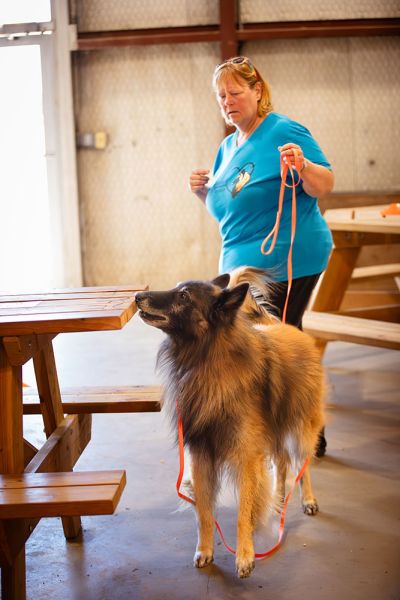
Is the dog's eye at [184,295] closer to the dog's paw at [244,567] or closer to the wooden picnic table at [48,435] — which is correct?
the wooden picnic table at [48,435]

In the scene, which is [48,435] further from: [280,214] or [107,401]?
[280,214]

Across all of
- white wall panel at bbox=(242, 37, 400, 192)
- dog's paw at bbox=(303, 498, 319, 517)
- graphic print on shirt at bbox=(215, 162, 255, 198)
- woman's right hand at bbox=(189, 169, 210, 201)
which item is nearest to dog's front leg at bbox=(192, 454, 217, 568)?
dog's paw at bbox=(303, 498, 319, 517)

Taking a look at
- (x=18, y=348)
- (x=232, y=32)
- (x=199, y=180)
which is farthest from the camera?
(x=232, y=32)

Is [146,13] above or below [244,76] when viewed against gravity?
above

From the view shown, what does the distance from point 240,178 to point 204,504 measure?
1332 millimetres

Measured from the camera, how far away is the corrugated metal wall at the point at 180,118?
23.6 feet

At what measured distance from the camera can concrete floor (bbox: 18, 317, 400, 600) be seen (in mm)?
2500

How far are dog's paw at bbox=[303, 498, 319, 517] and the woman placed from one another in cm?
79

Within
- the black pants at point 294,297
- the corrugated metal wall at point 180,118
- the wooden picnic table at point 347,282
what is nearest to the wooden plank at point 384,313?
the wooden picnic table at point 347,282

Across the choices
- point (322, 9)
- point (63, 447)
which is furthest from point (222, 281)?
point (322, 9)

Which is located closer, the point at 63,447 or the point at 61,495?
the point at 61,495

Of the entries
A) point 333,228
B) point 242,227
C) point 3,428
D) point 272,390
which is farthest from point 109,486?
point 333,228

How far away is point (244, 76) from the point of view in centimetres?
315

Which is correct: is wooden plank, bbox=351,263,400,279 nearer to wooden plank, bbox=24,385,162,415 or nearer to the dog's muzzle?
wooden plank, bbox=24,385,162,415
